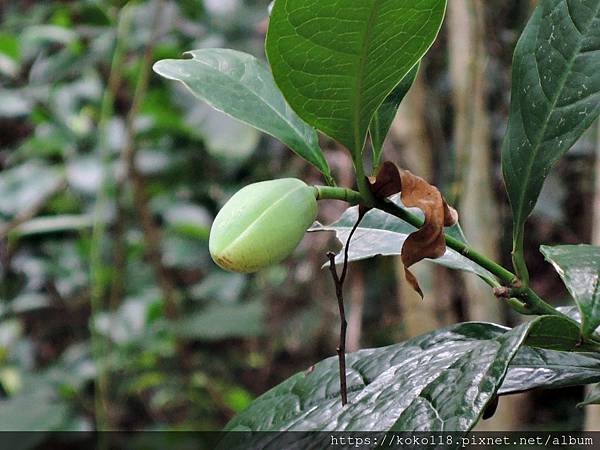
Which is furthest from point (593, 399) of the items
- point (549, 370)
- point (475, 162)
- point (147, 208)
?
point (147, 208)

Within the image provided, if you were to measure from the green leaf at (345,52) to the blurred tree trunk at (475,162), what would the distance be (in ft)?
2.34

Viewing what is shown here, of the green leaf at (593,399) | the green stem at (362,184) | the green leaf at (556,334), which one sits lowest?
the green leaf at (593,399)

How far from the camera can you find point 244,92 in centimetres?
46

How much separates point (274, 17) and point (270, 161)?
1.31 meters

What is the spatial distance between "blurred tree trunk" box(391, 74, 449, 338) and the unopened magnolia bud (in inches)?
32.4

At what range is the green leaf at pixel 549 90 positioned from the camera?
1.38 feet

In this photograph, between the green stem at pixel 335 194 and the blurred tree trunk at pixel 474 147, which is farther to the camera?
the blurred tree trunk at pixel 474 147

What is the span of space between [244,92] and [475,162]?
0.72 metres

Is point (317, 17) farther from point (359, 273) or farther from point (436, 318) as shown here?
point (359, 273)

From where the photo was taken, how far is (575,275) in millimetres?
354

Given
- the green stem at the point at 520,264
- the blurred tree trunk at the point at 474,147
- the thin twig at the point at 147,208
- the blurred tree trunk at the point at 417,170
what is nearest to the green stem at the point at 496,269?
the green stem at the point at 520,264

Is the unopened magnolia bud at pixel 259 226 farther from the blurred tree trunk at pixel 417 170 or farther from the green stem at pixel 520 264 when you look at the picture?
the blurred tree trunk at pixel 417 170

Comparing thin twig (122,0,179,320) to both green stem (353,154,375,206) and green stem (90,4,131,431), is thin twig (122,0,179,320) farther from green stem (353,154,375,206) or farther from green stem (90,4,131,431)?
green stem (353,154,375,206)

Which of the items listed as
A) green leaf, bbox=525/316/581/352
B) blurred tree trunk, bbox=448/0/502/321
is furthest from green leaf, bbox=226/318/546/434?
blurred tree trunk, bbox=448/0/502/321
